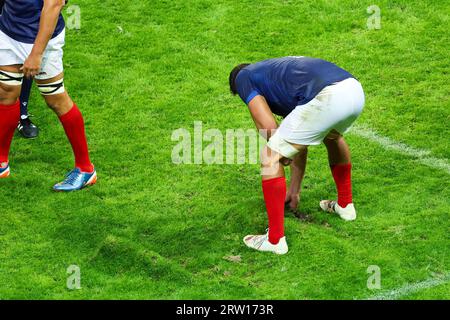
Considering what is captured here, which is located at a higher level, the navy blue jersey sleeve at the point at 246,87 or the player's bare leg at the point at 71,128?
the navy blue jersey sleeve at the point at 246,87

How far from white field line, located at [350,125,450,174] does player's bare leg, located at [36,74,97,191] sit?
2.49 meters

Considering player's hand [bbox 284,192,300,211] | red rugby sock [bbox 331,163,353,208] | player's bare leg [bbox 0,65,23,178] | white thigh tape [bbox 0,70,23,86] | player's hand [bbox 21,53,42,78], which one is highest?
player's hand [bbox 21,53,42,78]

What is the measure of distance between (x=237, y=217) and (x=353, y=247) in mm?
994

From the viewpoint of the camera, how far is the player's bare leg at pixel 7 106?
812cm

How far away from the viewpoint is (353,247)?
728 cm

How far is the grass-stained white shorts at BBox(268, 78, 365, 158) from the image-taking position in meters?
7.07

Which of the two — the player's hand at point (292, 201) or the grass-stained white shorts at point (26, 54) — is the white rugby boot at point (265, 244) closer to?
the player's hand at point (292, 201)

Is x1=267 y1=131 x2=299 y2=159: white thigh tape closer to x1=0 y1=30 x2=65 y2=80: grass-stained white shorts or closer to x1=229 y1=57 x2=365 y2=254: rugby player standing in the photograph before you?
x1=229 y1=57 x2=365 y2=254: rugby player standing

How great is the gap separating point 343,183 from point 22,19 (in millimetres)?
2805

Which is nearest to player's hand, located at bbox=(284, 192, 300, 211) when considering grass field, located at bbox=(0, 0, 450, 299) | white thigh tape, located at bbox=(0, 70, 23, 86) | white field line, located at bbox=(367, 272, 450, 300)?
grass field, located at bbox=(0, 0, 450, 299)

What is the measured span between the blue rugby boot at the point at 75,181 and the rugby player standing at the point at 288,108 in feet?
5.65

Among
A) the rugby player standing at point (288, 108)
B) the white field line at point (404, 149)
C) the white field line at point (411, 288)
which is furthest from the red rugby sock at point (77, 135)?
the white field line at point (411, 288)

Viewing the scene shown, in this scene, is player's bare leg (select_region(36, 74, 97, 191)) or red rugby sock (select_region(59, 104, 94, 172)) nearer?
player's bare leg (select_region(36, 74, 97, 191))
